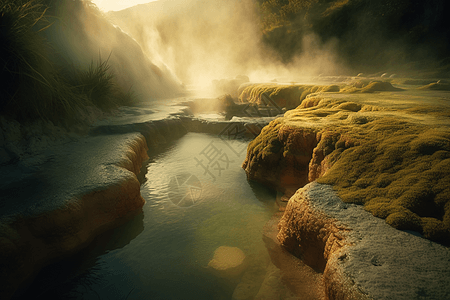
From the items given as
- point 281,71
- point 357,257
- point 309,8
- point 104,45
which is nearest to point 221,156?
point 357,257

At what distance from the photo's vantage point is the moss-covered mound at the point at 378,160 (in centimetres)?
219

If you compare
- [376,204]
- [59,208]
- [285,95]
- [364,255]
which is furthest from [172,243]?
[285,95]

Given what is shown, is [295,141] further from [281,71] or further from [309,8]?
[309,8]

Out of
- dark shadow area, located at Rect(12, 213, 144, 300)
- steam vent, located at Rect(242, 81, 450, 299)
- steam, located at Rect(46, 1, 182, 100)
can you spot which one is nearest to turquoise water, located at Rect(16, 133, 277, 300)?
dark shadow area, located at Rect(12, 213, 144, 300)

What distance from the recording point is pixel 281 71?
35.8 m

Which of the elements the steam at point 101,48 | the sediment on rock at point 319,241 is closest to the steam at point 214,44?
the steam at point 101,48

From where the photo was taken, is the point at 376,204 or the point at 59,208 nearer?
the point at 376,204

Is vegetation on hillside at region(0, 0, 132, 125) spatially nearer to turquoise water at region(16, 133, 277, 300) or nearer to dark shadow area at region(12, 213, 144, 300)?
turquoise water at region(16, 133, 277, 300)

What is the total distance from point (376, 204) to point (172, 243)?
285 cm

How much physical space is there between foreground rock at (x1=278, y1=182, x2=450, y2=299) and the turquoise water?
3.52ft

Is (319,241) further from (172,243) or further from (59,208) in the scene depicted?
(59,208)

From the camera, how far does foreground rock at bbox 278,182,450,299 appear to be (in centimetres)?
158

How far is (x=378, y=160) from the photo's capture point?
2885 millimetres

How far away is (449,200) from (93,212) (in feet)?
14.4
